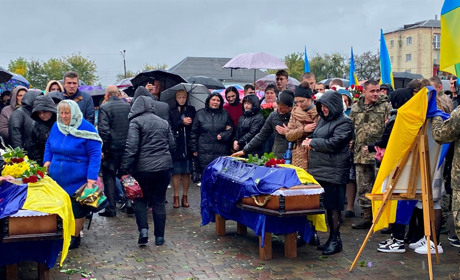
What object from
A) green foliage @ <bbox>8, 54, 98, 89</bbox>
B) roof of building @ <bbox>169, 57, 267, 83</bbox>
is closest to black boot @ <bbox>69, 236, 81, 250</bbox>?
roof of building @ <bbox>169, 57, 267, 83</bbox>

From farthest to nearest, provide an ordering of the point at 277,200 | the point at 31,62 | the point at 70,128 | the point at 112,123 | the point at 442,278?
the point at 31,62 < the point at 112,123 < the point at 70,128 < the point at 277,200 < the point at 442,278

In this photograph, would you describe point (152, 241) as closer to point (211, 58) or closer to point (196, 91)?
point (196, 91)

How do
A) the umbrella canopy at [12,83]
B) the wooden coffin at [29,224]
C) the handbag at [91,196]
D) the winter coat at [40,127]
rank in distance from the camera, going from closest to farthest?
the wooden coffin at [29,224]
the handbag at [91,196]
the winter coat at [40,127]
the umbrella canopy at [12,83]

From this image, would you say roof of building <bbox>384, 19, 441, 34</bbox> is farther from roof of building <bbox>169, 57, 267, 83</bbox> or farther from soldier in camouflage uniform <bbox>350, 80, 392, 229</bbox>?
soldier in camouflage uniform <bbox>350, 80, 392, 229</bbox>

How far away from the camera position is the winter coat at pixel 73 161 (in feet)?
25.0

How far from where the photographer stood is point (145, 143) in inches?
322

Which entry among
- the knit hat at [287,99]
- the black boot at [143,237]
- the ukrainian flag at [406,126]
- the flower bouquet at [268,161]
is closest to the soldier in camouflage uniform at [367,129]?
the knit hat at [287,99]

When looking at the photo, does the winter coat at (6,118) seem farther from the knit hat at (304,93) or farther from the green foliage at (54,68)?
the green foliage at (54,68)

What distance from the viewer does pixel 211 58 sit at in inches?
2211

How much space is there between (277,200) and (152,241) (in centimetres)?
223

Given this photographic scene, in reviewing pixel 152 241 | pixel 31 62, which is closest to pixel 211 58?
pixel 31 62

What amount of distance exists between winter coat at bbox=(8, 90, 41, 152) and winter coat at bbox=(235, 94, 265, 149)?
3.40m

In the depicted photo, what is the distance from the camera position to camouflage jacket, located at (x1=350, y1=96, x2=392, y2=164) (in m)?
9.14

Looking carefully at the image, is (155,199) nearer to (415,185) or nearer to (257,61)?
(415,185)
